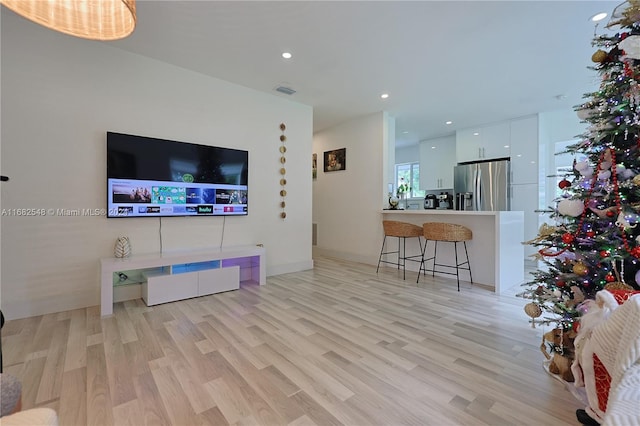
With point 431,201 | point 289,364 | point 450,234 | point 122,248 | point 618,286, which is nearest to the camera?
point 618,286

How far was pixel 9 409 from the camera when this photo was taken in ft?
2.87

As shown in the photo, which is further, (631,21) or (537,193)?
(537,193)

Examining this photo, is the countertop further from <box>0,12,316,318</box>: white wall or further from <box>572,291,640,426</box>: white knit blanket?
<box>0,12,316,318</box>: white wall

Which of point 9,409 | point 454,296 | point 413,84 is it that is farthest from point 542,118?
point 9,409

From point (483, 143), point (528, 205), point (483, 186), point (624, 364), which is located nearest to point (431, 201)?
point (483, 186)

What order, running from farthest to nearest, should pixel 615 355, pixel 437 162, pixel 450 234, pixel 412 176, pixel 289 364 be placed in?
pixel 412 176
pixel 437 162
pixel 450 234
pixel 289 364
pixel 615 355

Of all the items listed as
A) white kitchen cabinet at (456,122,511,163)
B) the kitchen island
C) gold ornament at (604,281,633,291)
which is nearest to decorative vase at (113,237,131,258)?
gold ornament at (604,281,633,291)

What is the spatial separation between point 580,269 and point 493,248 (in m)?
2.15

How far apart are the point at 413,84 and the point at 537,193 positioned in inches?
123

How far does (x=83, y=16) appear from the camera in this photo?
1.23 m

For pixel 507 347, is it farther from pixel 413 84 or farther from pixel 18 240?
pixel 18 240

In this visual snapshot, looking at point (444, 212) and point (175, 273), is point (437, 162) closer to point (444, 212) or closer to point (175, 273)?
point (444, 212)

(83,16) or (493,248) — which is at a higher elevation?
(83,16)

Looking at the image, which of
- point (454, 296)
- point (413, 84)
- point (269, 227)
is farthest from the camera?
point (269, 227)
